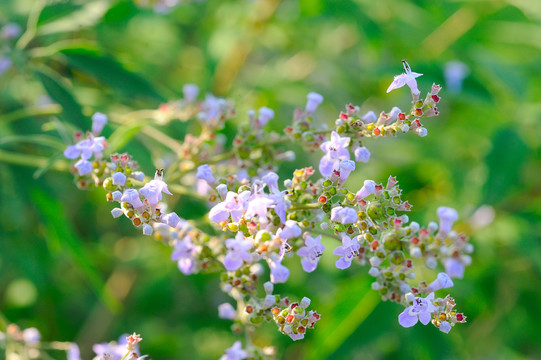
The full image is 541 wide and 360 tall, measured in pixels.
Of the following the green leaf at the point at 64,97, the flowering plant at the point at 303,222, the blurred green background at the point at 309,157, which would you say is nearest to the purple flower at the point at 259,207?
the flowering plant at the point at 303,222

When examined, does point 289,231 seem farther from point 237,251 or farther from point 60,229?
point 60,229

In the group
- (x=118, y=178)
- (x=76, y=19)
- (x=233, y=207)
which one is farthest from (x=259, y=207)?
(x=76, y=19)

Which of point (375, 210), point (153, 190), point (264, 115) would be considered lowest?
point (375, 210)

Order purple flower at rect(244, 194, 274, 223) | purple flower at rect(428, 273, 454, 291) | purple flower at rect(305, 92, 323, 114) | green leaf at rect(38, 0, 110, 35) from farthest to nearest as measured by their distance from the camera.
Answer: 1. green leaf at rect(38, 0, 110, 35)
2. purple flower at rect(305, 92, 323, 114)
3. purple flower at rect(428, 273, 454, 291)
4. purple flower at rect(244, 194, 274, 223)

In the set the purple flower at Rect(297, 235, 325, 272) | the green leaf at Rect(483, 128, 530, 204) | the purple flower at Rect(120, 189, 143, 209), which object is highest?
the purple flower at Rect(120, 189, 143, 209)

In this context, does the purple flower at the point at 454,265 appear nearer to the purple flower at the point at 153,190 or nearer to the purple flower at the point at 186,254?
the purple flower at the point at 186,254

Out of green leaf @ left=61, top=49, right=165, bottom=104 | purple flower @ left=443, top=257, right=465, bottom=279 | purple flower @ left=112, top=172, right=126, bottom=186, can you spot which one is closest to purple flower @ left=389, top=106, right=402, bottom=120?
purple flower @ left=443, top=257, right=465, bottom=279

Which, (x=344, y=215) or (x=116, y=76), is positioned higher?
(x=116, y=76)

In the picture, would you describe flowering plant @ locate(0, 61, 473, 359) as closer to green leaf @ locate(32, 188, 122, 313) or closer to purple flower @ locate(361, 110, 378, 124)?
purple flower @ locate(361, 110, 378, 124)
